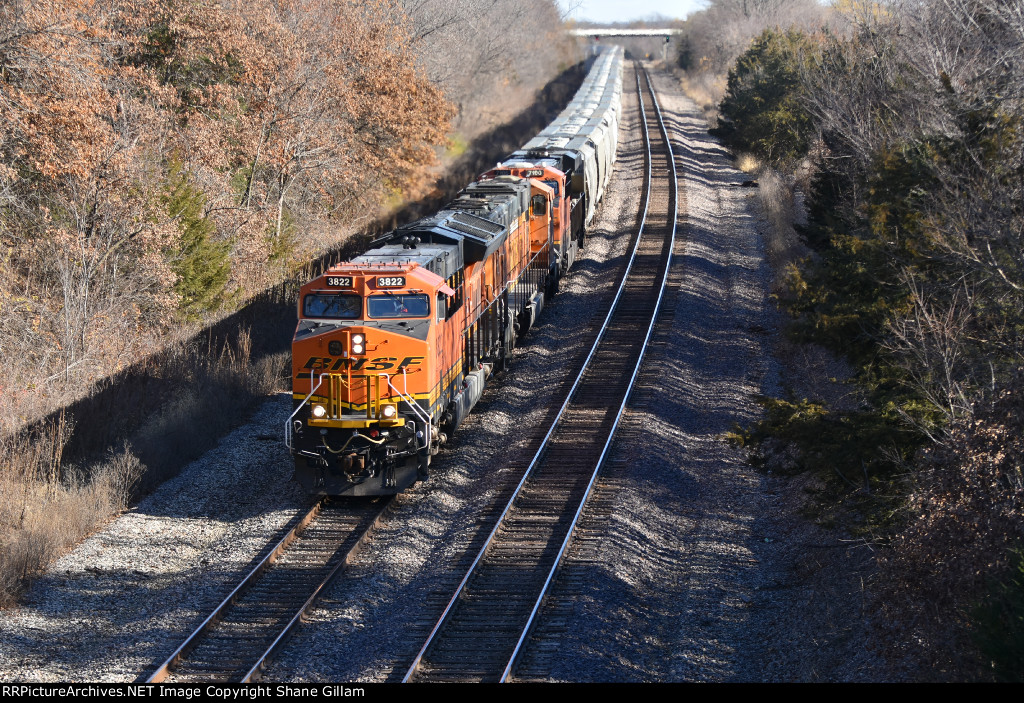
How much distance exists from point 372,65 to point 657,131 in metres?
31.0

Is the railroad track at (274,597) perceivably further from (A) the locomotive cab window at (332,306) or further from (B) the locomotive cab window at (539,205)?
(B) the locomotive cab window at (539,205)

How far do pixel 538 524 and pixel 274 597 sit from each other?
4.10 meters

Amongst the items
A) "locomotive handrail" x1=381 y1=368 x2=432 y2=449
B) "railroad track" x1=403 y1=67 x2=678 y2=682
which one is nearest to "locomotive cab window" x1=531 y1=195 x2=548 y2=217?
"railroad track" x1=403 y1=67 x2=678 y2=682

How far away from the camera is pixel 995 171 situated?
1368cm

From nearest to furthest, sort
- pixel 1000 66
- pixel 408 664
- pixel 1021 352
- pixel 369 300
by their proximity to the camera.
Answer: pixel 408 664
pixel 1021 352
pixel 369 300
pixel 1000 66

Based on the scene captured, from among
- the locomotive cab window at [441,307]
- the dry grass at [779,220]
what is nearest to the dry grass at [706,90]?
the dry grass at [779,220]

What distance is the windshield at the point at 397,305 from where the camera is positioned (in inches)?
585

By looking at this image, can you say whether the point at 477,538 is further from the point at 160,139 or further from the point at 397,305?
the point at 160,139

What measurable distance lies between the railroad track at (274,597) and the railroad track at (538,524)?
1907mm

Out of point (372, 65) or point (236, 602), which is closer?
point (236, 602)

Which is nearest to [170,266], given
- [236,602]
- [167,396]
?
[167,396]

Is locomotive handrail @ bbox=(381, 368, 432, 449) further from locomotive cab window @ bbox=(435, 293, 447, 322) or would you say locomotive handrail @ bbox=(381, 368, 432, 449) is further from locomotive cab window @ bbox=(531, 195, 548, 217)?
locomotive cab window @ bbox=(531, 195, 548, 217)

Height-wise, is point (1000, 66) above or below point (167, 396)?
above

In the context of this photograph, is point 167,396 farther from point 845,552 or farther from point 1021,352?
point 1021,352
